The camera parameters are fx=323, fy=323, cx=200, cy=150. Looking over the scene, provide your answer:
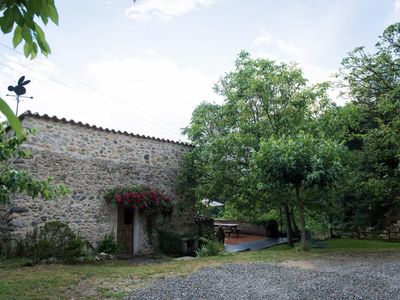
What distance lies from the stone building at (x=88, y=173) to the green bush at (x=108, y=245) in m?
0.16

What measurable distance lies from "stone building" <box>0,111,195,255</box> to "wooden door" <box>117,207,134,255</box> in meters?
0.03

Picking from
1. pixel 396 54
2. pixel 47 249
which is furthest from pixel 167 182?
pixel 396 54

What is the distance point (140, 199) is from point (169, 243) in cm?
225

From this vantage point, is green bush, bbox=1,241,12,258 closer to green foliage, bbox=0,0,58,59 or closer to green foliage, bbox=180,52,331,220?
green foliage, bbox=180,52,331,220

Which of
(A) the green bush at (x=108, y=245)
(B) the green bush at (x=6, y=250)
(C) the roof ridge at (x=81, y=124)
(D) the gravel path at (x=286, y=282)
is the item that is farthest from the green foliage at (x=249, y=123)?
(B) the green bush at (x=6, y=250)

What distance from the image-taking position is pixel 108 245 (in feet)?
33.1

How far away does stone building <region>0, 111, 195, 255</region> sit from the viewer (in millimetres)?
8901

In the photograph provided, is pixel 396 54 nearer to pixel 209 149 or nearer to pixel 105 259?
pixel 209 149

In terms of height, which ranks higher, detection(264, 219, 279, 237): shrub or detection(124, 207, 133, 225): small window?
detection(124, 207, 133, 225): small window

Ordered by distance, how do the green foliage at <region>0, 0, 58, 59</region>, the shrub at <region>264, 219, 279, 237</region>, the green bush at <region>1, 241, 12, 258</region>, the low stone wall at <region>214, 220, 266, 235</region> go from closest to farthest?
the green foliage at <region>0, 0, 58, 59</region>, the green bush at <region>1, 241, 12, 258</region>, the shrub at <region>264, 219, 279, 237</region>, the low stone wall at <region>214, 220, 266, 235</region>

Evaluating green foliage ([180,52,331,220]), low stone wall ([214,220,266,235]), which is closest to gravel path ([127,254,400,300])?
green foliage ([180,52,331,220])

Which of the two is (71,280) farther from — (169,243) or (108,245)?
(169,243)

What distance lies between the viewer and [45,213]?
9086 mm

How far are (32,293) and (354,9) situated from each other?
1101 centimetres
